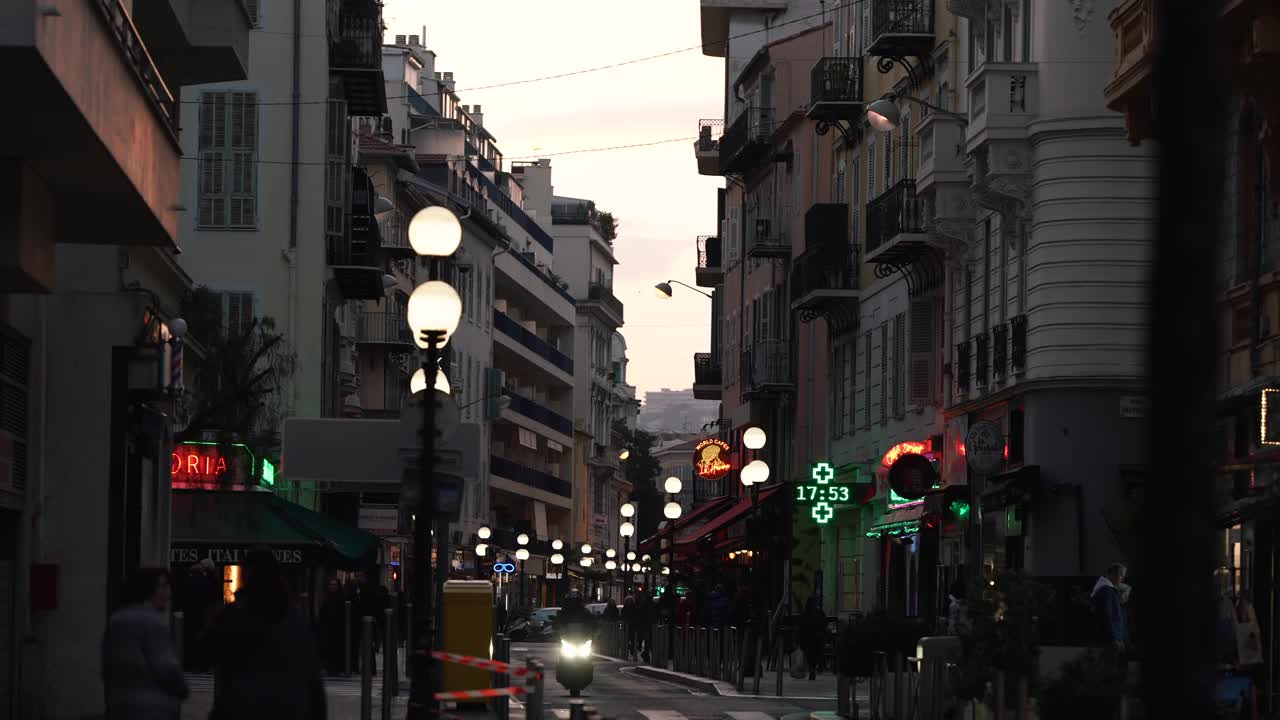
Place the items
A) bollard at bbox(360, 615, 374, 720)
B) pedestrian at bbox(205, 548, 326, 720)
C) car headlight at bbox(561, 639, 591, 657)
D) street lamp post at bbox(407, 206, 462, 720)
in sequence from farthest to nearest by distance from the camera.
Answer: car headlight at bbox(561, 639, 591, 657) → bollard at bbox(360, 615, 374, 720) → street lamp post at bbox(407, 206, 462, 720) → pedestrian at bbox(205, 548, 326, 720)

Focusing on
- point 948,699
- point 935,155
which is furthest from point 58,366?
point 935,155

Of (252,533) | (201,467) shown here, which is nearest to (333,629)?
(252,533)

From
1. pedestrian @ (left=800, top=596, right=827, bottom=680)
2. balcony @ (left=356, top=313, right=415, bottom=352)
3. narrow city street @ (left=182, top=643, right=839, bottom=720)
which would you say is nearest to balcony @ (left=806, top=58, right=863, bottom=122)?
pedestrian @ (left=800, top=596, right=827, bottom=680)

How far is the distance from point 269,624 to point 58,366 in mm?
13687

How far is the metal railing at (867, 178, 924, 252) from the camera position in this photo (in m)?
40.0

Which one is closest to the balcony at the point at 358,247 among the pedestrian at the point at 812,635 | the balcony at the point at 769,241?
the balcony at the point at 769,241

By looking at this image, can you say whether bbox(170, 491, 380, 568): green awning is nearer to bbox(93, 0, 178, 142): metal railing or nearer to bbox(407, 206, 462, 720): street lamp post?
bbox(93, 0, 178, 142): metal railing

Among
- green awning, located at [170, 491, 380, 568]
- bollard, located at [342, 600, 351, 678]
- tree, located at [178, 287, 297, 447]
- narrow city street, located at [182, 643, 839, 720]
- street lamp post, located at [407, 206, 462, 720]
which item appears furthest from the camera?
tree, located at [178, 287, 297, 447]

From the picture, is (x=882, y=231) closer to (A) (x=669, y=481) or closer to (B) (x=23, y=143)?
(A) (x=669, y=481)

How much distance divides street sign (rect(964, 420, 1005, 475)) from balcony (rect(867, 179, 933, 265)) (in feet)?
20.9

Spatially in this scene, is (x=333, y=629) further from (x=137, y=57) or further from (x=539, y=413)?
(x=539, y=413)

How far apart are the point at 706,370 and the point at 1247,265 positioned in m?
47.6

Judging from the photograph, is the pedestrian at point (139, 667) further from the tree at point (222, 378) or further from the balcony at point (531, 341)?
the balcony at point (531, 341)

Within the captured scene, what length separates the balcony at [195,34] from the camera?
23.1 m
